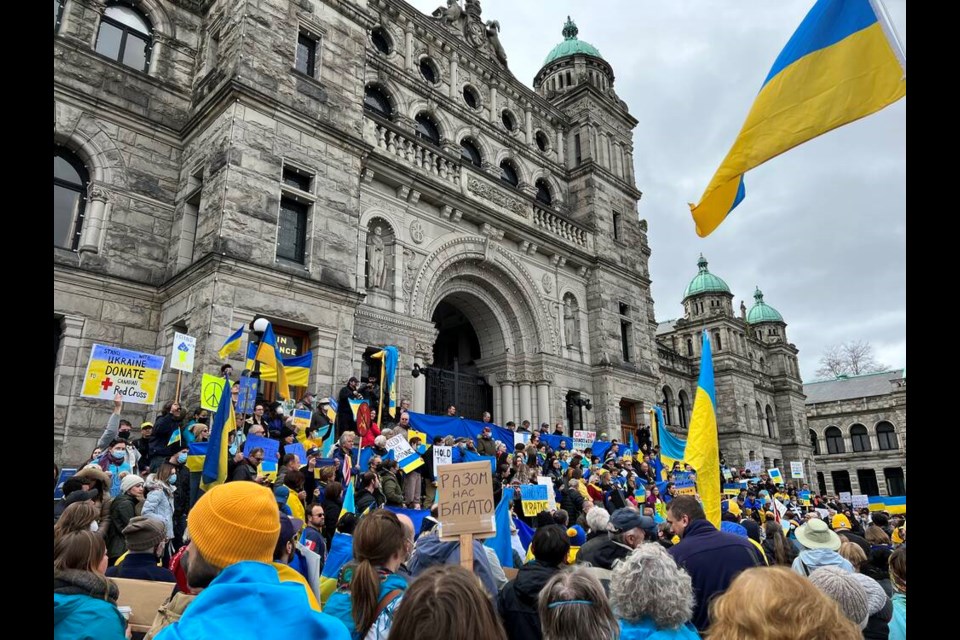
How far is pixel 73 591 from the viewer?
258 cm

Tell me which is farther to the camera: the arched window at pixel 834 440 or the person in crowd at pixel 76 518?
the arched window at pixel 834 440

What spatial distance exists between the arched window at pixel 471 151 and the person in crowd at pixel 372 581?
1955 centimetres

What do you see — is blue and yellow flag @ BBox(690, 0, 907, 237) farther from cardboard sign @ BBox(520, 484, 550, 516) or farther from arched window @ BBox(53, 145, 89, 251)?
arched window @ BBox(53, 145, 89, 251)

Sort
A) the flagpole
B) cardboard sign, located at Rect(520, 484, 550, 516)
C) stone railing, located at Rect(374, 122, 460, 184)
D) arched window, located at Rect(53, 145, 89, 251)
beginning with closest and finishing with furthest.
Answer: the flagpole < cardboard sign, located at Rect(520, 484, 550, 516) < arched window, located at Rect(53, 145, 89, 251) < stone railing, located at Rect(374, 122, 460, 184)

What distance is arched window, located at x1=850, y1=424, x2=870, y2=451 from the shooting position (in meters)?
55.9

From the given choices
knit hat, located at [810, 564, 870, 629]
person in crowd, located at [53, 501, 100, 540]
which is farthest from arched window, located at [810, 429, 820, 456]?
person in crowd, located at [53, 501, 100, 540]

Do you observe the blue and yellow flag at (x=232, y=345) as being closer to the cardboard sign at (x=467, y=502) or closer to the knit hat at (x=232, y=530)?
the cardboard sign at (x=467, y=502)

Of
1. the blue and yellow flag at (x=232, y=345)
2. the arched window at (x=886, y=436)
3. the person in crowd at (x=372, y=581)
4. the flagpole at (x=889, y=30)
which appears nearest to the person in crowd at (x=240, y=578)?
the person in crowd at (x=372, y=581)

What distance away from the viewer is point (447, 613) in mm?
1877

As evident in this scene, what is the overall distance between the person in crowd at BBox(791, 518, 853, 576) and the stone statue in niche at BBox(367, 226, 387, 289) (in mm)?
12987

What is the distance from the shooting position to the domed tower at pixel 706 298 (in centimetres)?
4725
